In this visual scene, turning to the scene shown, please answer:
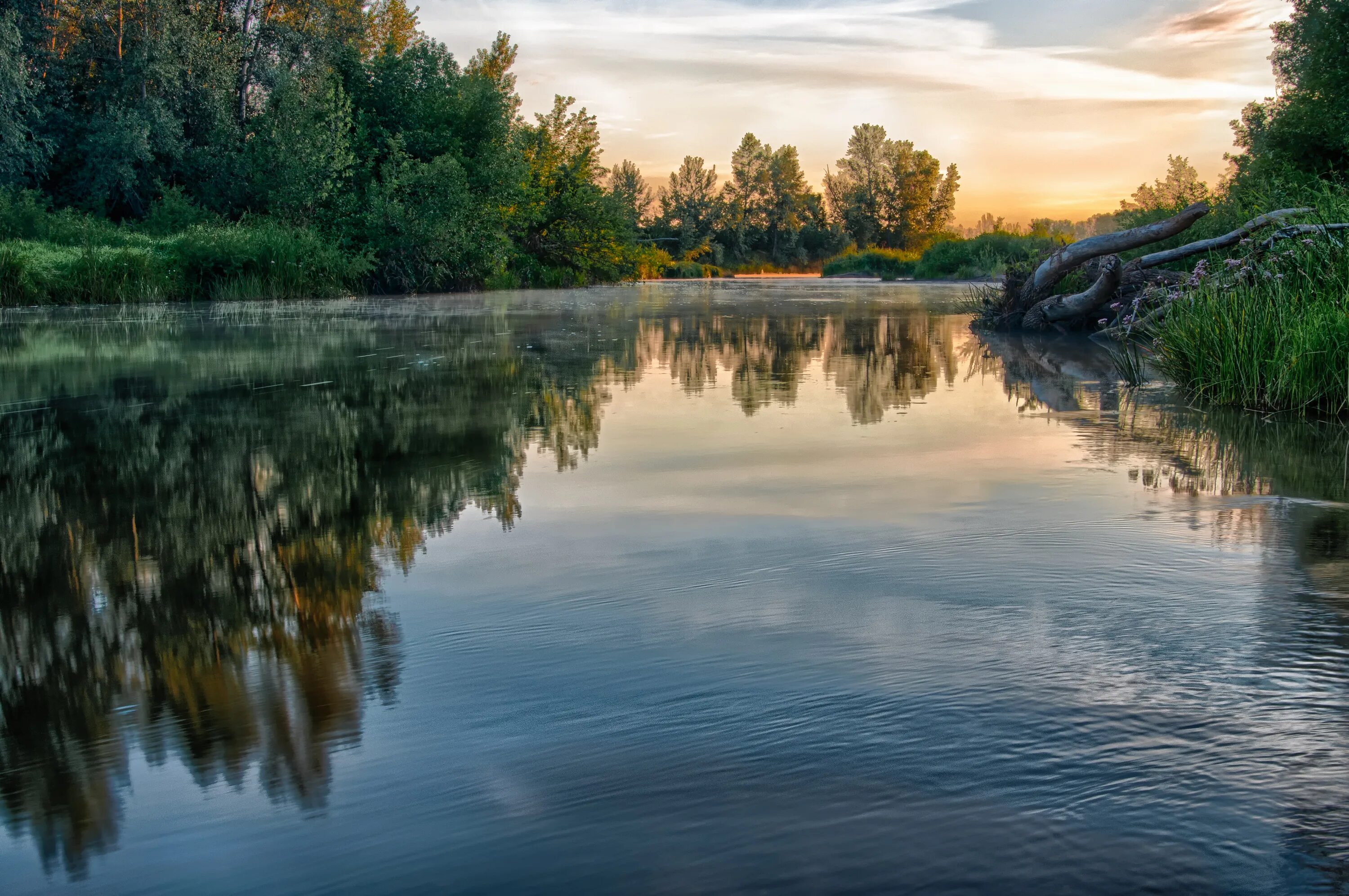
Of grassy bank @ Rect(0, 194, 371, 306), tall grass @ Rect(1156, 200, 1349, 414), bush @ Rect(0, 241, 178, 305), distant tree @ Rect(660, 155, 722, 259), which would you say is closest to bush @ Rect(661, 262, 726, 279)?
distant tree @ Rect(660, 155, 722, 259)

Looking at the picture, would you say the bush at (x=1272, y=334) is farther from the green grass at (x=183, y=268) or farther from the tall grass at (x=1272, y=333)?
the green grass at (x=183, y=268)

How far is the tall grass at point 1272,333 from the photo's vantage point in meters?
7.60

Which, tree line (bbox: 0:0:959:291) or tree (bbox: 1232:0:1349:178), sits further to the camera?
tree line (bbox: 0:0:959:291)

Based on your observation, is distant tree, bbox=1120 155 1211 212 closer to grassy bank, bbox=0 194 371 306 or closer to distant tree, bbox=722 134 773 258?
grassy bank, bbox=0 194 371 306

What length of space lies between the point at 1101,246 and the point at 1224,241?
287 centimetres

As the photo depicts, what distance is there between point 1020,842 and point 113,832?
181 centimetres

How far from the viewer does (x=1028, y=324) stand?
57.5 feet

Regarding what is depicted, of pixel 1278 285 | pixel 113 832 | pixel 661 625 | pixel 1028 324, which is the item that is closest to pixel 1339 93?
pixel 1028 324

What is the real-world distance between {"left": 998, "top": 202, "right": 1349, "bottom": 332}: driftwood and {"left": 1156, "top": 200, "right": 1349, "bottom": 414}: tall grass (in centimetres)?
121

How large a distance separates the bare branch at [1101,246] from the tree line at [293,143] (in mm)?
19364

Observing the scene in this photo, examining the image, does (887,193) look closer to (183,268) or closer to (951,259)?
(951,259)

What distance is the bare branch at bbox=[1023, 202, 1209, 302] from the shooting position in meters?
13.9

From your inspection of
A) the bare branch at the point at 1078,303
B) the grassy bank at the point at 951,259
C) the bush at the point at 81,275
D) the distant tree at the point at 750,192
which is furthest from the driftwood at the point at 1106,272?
the distant tree at the point at 750,192

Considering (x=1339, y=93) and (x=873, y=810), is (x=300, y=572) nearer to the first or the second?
(x=873, y=810)
